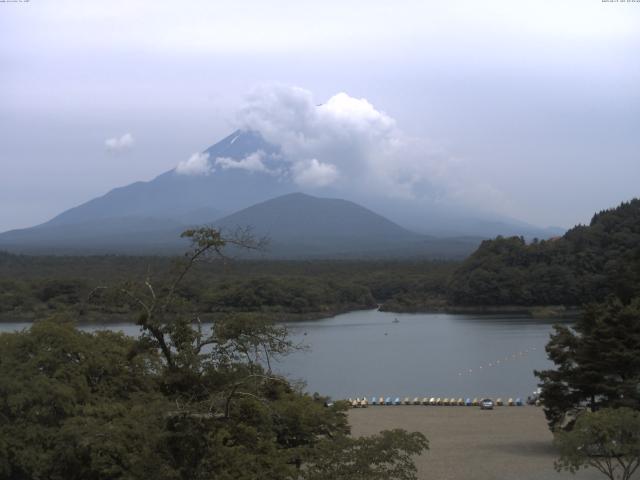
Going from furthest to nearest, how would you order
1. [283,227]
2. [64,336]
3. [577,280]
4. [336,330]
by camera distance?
1. [283,227]
2. [577,280]
3. [336,330]
4. [64,336]

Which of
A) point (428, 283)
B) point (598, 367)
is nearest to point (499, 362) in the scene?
point (598, 367)

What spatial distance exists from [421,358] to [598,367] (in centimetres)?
1737

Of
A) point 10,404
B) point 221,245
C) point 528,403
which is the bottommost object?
point 528,403

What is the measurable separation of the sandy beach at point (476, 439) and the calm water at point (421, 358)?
7.59ft

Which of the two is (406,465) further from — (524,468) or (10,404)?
(524,468)

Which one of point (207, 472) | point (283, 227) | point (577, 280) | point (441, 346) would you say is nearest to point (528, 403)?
point (441, 346)

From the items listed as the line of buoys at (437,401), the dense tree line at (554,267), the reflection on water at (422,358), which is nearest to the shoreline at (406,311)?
the dense tree line at (554,267)

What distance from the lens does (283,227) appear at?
506ft

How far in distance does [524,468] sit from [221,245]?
8751 mm

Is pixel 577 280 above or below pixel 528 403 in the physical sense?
above

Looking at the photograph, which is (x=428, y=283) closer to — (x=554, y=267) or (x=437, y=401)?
(x=554, y=267)

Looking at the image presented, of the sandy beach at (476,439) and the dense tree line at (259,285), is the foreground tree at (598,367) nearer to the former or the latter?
the sandy beach at (476,439)

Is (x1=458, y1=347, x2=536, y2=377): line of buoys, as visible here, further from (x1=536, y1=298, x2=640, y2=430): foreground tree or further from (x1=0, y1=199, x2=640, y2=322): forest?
(x1=0, y1=199, x2=640, y2=322): forest

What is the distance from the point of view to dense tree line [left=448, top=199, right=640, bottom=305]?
169 feet
